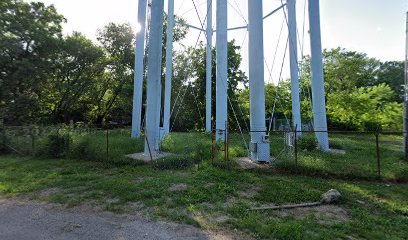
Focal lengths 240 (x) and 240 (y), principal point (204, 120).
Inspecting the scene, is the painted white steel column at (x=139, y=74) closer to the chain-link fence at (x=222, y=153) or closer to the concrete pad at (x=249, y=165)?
the chain-link fence at (x=222, y=153)

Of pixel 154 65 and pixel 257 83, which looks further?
pixel 154 65

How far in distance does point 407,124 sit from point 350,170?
140 inches

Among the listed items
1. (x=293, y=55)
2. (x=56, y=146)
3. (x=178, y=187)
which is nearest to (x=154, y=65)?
(x=178, y=187)

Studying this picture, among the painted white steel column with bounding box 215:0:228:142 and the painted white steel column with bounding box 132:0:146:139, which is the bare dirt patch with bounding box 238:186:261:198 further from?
the painted white steel column with bounding box 132:0:146:139

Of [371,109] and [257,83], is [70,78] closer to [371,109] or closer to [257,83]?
[257,83]

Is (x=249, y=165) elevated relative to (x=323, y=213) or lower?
elevated

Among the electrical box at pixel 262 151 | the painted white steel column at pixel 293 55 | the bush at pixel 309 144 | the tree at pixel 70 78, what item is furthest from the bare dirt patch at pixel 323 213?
the tree at pixel 70 78

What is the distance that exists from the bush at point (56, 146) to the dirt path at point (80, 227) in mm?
5824

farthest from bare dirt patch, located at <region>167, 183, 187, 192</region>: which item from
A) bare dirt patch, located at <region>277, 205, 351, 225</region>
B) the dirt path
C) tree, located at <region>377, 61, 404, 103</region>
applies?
tree, located at <region>377, 61, 404, 103</region>

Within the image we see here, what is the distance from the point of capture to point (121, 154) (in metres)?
9.56

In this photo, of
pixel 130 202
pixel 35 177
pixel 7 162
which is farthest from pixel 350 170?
pixel 7 162

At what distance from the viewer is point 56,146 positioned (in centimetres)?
1018

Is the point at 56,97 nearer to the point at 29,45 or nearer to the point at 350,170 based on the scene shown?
the point at 29,45

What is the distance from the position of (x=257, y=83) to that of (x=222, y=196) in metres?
4.19
